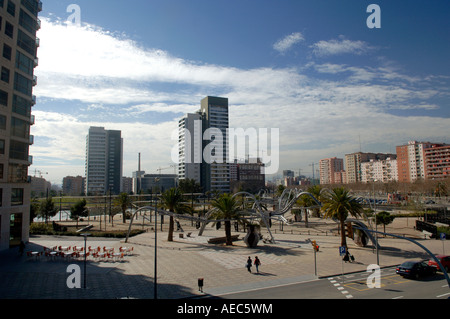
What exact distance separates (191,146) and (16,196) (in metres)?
111

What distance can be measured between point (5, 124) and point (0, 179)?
6.28 metres

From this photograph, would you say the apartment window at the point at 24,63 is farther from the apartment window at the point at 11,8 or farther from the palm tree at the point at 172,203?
the palm tree at the point at 172,203

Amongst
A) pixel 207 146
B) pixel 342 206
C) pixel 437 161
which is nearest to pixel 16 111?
pixel 342 206

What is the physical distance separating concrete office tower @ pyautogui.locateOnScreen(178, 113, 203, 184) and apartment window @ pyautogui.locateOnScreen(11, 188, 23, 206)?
4158 inches

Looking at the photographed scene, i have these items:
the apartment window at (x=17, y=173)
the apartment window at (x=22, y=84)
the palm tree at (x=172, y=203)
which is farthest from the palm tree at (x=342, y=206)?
the apartment window at (x=22, y=84)

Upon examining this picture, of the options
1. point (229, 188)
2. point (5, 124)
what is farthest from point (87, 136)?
point (5, 124)

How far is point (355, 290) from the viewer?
54.4 ft

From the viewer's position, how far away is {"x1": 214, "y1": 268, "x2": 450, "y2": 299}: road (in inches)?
611

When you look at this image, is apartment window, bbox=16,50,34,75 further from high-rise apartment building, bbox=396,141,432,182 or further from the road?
high-rise apartment building, bbox=396,141,432,182

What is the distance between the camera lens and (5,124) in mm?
31016

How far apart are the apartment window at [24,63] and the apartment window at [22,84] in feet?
3.26

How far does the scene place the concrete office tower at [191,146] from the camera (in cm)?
13912
